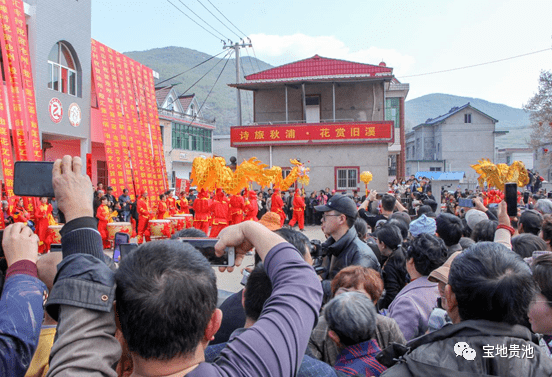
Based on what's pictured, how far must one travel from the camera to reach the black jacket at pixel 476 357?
51.5 inches

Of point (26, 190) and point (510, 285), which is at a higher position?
point (26, 190)

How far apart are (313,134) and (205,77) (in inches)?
3950

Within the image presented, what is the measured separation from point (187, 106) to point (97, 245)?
32.7 metres

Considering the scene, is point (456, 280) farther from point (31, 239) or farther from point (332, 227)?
point (332, 227)

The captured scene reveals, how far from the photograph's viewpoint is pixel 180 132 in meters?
29.8

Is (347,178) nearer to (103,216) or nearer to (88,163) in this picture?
(88,163)

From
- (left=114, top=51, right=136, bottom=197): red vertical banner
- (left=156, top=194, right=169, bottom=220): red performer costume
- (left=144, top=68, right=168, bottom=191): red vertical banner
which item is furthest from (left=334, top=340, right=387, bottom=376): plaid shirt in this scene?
(left=144, top=68, right=168, bottom=191): red vertical banner

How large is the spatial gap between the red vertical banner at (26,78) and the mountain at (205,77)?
6941cm

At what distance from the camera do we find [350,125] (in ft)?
64.3

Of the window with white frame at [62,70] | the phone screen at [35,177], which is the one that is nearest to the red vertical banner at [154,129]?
the window with white frame at [62,70]

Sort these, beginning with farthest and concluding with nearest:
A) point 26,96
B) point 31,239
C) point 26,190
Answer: point 26,96
point 26,190
point 31,239

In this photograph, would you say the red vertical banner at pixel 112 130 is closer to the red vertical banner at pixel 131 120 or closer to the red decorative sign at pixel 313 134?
the red vertical banner at pixel 131 120

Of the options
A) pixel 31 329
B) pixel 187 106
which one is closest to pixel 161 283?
pixel 31 329

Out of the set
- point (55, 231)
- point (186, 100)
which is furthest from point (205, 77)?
point (55, 231)
